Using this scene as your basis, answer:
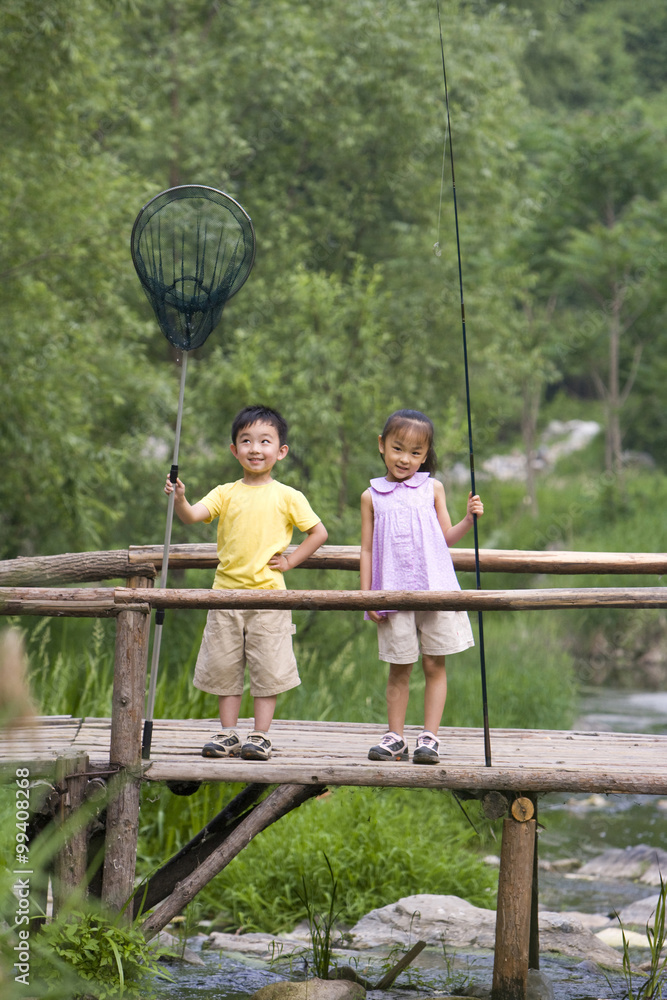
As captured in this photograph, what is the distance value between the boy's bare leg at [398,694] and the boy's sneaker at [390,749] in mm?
63

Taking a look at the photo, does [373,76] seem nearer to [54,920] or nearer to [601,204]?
[601,204]

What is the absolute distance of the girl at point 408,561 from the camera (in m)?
3.87

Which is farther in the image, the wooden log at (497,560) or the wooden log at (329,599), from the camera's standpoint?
the wooden log at (497,560)

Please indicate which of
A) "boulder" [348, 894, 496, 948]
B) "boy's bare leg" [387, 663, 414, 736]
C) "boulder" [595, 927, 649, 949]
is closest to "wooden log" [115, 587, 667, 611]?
"boy's bare leg" [387, 663, 414, 736]

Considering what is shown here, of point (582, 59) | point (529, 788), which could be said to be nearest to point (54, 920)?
point (529, 788)

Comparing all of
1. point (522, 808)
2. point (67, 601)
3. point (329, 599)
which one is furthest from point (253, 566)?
point (522, 808)

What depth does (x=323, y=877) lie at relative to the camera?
5320mm

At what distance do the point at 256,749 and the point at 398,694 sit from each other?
0.56 metres

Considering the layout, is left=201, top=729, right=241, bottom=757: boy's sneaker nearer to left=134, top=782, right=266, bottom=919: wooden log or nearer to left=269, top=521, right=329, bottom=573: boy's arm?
left=134, top=782, right=266, bottom=919: wooden log

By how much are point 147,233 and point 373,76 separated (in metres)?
10.4

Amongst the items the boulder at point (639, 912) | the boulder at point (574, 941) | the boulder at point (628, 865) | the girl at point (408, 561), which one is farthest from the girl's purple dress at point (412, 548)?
the boulder at point (628, 865)

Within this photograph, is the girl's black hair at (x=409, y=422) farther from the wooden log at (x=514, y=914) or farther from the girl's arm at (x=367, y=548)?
the wooden log at (x=514, y=914)

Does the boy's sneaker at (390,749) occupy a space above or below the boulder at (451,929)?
above

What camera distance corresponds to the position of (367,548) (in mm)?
3947
